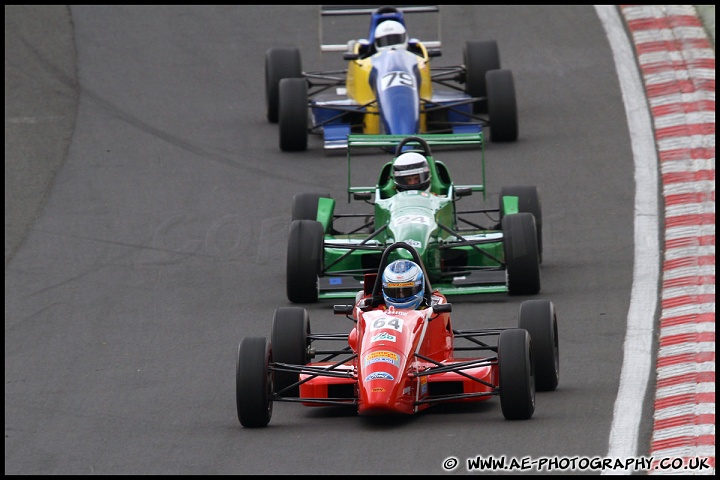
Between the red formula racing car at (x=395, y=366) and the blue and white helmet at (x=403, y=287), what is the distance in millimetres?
89

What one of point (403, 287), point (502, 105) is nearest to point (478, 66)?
point (502, 105)

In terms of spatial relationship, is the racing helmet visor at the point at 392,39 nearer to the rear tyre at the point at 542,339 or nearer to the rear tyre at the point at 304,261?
the rear tyre at the point at 304,261

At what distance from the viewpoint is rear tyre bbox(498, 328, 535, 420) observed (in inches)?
421

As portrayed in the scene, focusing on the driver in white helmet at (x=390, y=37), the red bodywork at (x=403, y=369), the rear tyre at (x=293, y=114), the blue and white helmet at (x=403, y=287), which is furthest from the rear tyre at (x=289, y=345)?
the driver in white helmet at (x=390, y=37)

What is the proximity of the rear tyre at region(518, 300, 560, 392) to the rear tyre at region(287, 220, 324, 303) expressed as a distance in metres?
3.39

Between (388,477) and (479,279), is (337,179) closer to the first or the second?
(479,279)

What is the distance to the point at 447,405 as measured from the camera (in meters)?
11.7

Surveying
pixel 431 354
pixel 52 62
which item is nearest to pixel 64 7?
pixel 52 62

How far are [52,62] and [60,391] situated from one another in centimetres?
1125

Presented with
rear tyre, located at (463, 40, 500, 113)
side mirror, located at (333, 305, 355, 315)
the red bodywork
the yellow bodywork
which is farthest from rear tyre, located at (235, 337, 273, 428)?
rear tyre, located at (463, 40, 500, 113)

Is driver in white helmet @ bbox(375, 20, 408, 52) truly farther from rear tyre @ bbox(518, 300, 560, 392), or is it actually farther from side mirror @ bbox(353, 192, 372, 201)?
rear tyre @ bbox(518, 300, 560, 392)

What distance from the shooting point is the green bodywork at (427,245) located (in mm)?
14906

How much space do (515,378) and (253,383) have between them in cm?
183

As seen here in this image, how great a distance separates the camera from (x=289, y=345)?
12023mm
